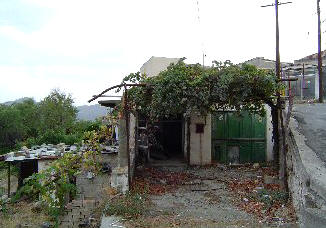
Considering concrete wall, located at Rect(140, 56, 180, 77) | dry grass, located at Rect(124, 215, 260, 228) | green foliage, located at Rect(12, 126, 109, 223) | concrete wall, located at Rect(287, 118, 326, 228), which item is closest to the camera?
concrete wall, located at Rect(287, 118, 326, 228)

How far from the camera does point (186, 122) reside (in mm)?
15984

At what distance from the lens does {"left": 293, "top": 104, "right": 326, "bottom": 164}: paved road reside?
7553mm

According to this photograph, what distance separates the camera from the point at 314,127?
9133 millimetres

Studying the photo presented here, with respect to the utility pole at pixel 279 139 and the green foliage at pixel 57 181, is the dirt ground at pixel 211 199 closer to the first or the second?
the utility pole at pixel 279 139

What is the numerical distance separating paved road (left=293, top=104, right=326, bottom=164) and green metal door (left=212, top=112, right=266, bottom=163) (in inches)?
161

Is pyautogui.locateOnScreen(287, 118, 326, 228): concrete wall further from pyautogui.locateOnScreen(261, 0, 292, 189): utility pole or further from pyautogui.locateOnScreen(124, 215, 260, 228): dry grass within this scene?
pyautogui.locateOnScreen(124, 215, 260, 228): dry grass

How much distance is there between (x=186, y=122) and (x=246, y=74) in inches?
270

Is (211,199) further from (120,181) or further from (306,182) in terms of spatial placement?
(306,182)

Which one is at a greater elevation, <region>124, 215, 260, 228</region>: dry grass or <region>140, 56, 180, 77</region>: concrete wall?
<region>140, 56, 180, 77</region>: concrete wall

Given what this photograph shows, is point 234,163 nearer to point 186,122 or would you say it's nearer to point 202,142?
point 202,142

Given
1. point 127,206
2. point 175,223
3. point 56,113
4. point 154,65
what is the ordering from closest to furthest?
1. point 175,223
2. point 127,206
3. point 154,65
4. point 56,113

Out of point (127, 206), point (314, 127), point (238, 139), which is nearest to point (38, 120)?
point (238, 139)

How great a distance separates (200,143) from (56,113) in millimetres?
27115

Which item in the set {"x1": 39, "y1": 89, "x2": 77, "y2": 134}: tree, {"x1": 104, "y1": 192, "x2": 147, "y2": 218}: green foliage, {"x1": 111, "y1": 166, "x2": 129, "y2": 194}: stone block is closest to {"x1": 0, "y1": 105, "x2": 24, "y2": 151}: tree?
{"x1": 39, "y1": 89, "x2": 77, "y2": 134}: tree
